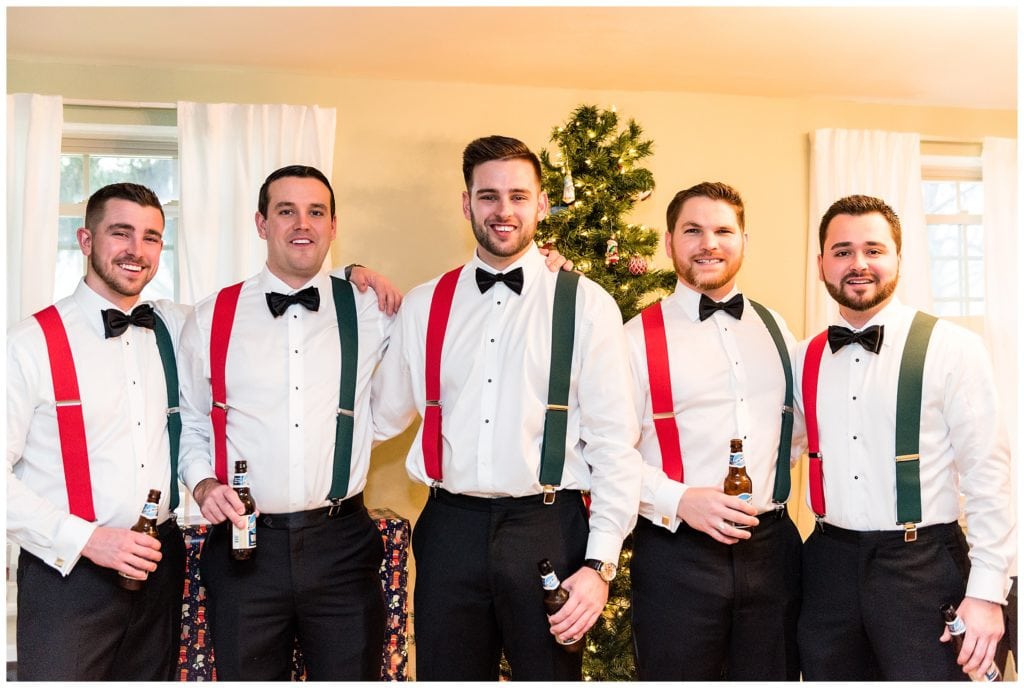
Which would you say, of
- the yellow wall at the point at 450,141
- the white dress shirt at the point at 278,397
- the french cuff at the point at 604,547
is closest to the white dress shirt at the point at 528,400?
the french cuff at the point at 604,547

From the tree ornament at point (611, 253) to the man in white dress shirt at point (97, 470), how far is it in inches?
78.9

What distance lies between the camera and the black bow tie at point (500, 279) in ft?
8.82

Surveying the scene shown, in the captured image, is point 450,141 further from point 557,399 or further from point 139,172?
point 557,399

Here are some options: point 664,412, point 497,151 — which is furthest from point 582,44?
point 664,412

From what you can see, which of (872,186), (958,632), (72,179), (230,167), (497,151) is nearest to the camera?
(958,632)

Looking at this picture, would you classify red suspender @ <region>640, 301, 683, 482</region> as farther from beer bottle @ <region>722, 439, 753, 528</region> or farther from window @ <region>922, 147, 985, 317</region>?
window @ <region>922, 147, 985, 317</region>

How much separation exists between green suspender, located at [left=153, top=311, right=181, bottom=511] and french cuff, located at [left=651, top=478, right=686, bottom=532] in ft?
4.94

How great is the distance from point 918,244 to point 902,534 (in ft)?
10.3

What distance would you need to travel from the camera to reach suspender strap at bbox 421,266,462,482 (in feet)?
8.70

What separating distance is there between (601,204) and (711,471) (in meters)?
1.75

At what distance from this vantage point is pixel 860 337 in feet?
8.71

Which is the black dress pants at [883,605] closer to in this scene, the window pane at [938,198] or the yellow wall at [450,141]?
the yellow wall at [450,141]

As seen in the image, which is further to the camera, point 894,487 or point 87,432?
point 87,432

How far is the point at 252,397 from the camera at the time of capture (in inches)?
109
